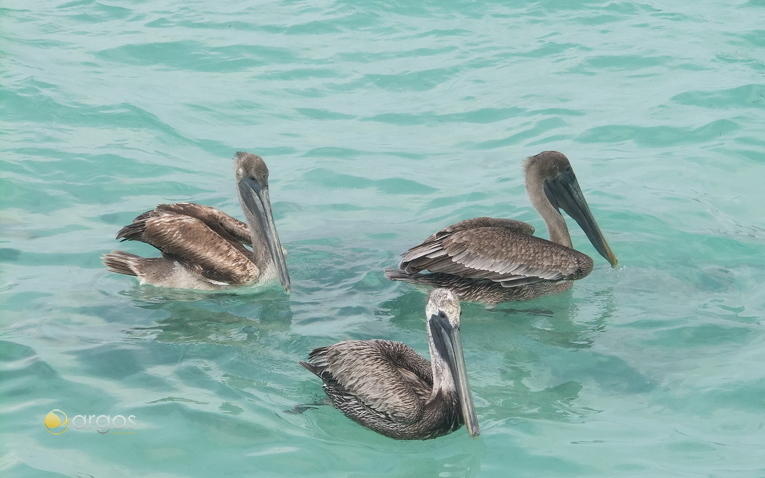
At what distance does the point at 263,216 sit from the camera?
7488 mm

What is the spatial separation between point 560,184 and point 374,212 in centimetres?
190

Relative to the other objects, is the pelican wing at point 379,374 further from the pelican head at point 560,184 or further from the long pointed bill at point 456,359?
the pelican head at point 560,184

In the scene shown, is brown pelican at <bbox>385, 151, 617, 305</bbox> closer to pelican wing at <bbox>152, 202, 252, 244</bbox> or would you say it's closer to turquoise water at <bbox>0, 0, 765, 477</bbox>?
turquoise water at <bbox>0, 0, 765, 477</bbox>

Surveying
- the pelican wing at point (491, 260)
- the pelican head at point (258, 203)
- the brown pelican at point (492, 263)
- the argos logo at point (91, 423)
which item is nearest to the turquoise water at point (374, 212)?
the argos logo at point (91, 423)

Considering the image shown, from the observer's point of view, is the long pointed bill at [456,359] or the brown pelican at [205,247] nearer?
the long pointed bill at [456,359]

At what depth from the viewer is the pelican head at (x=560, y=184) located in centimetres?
794

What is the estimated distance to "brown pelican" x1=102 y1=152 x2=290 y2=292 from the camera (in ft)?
24.0

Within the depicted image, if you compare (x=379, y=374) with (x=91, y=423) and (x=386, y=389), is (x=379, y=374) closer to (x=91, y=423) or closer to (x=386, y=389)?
(x=386, y=389)

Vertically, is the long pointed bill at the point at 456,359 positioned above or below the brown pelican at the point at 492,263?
above

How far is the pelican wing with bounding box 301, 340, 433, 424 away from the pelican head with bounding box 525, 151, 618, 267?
2.46 meters

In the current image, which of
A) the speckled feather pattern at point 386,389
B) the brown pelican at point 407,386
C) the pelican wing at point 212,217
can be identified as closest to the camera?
the brown pelican at point 407,386

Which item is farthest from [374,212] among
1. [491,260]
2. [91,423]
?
[91,423]

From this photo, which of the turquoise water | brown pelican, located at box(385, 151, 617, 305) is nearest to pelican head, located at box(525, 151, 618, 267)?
brown pelican, located at box(385, 151, 617, 305)

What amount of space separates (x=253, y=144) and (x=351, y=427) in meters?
5.52
